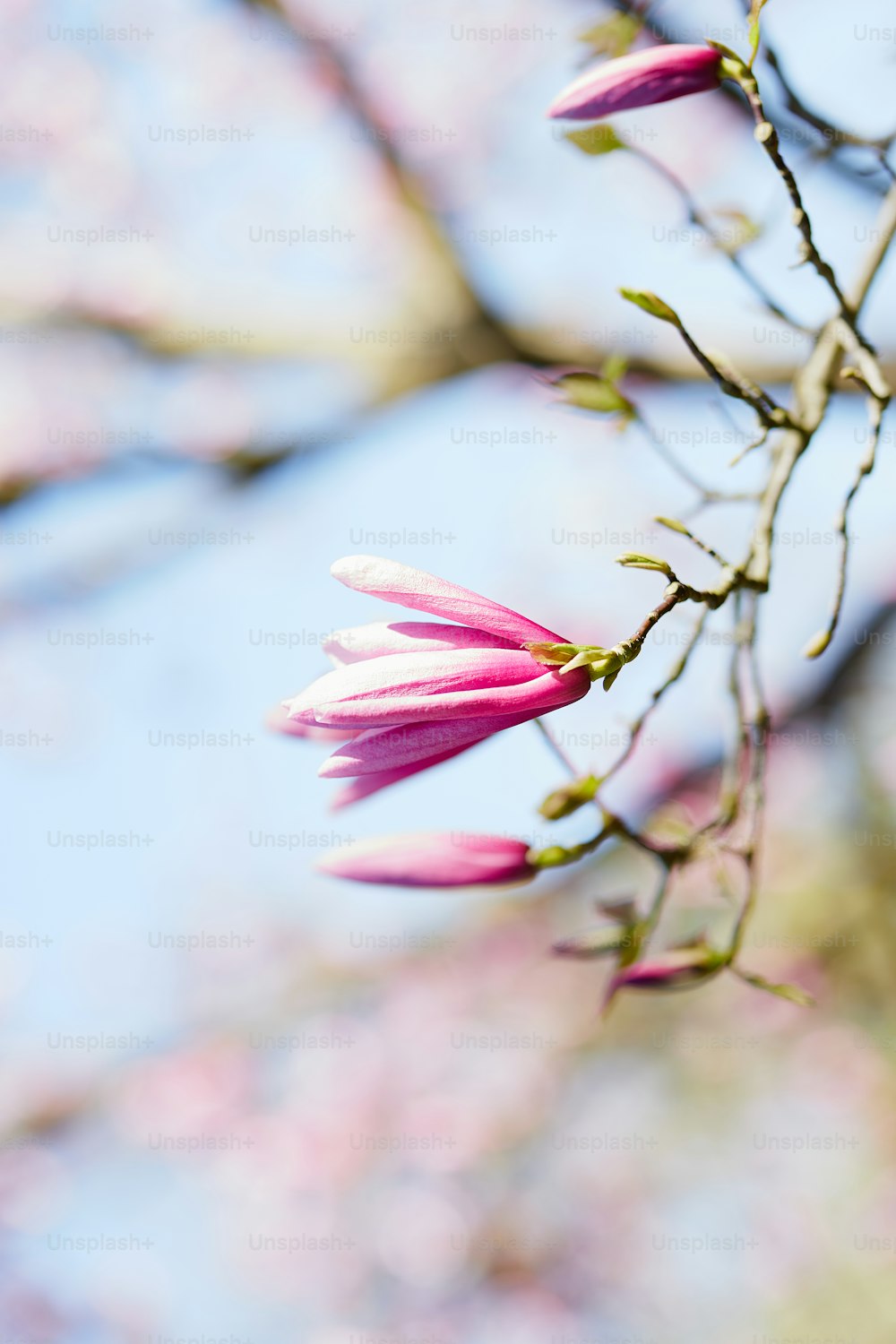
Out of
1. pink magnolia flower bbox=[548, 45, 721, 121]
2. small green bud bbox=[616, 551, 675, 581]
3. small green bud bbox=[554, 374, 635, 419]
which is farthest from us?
small green bud bbox=[554, 374, 635, 419]

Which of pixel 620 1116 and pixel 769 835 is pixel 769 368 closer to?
pixel 769 835

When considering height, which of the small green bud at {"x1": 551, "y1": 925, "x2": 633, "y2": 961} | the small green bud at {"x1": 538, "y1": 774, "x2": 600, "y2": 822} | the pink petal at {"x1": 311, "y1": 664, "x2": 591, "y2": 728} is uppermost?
the pink petal at {"x1": 311, "y1": 664, "x2": 591, "y2": 728}

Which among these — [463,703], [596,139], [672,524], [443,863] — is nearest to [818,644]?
[672,524]

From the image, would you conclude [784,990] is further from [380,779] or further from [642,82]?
[642,82]

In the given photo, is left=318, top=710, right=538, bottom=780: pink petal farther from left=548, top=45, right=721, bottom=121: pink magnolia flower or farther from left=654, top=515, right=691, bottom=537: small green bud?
left=548, top=45, right=721, bottom=121: pink magnolia flower

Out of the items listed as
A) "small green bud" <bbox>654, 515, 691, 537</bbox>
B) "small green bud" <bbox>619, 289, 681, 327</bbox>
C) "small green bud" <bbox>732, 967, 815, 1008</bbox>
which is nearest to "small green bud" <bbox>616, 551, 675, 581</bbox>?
"small green bud" <bbox>654, 515, 691, 537</bbox>

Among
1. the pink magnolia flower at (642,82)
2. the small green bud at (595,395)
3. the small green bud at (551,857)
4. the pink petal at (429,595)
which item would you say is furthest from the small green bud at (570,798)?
the pink magnolia flower at (642,82)

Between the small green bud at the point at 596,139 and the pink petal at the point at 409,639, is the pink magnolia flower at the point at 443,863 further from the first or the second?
the small green bud at the point at 596,139
